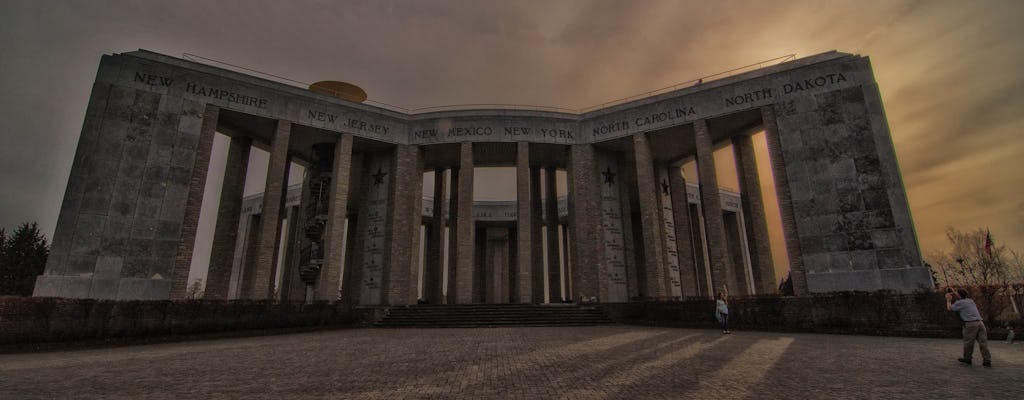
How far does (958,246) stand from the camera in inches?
1800

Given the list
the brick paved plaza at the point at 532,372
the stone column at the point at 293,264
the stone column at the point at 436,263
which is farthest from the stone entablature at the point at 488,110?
the brick paved plaza at the point at 532,372

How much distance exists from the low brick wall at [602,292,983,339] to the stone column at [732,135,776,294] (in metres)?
8.61

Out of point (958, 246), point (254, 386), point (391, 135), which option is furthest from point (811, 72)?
point (958, 246)

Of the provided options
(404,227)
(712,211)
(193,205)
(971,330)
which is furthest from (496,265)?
(971,330)

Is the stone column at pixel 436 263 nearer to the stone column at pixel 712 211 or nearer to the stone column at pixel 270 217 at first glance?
the stone column at pixel 270 217

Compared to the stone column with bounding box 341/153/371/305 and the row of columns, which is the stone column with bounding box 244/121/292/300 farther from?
the stone column with bounding box 341/153/371/305

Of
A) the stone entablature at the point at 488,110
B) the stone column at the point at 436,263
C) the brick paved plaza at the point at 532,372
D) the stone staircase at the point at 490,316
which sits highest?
the stone entablature at the point at 488,110

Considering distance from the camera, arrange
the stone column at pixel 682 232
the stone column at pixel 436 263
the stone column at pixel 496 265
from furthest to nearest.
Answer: the stone column at pixel 496 265, the stone column at pixel 436 263, the stone column at pixel 682 232

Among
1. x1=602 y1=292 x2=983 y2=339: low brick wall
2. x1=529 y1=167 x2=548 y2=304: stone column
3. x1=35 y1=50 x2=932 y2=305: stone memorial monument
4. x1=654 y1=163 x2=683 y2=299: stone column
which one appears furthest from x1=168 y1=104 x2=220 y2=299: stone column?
Result: x1=654 y1=163 x2=683 y2=299: stone column

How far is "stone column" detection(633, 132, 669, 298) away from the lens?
2680cm

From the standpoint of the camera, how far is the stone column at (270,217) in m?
24.4

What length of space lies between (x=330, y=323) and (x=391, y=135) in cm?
1328

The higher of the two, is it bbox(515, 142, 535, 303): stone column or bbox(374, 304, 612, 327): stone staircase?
bbox(515, 142, 535, 303): stone column

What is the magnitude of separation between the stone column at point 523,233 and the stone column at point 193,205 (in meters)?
17.5
